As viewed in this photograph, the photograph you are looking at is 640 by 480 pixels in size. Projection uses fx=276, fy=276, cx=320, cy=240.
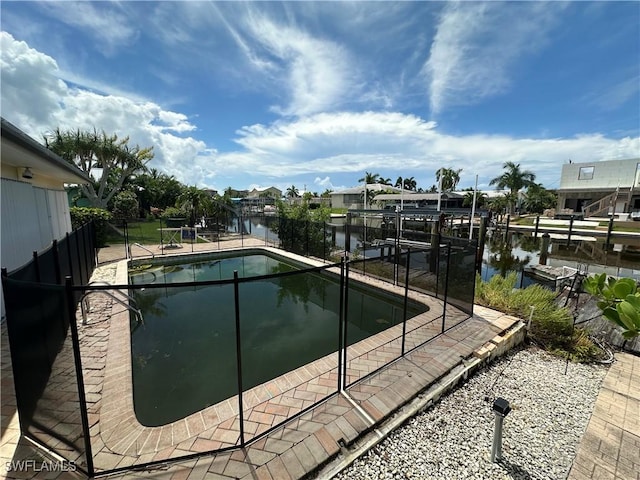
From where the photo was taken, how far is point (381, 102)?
11.4 meters

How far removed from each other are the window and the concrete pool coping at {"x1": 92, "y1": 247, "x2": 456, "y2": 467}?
134ft

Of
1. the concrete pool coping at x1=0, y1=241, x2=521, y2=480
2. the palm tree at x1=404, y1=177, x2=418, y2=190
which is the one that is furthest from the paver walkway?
the palm tree at x1=404, y1=177, x2=418, y2=190

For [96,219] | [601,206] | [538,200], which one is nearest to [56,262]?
[96,219]

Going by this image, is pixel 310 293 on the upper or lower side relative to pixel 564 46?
lower

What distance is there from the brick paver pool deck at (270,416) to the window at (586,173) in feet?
127

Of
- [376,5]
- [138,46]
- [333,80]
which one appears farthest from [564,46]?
[138,46]

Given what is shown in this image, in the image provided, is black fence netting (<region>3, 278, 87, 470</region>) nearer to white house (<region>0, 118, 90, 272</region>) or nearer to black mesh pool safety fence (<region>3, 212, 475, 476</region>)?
black mesh pool safety fence (<region>3, 212, 475, 476</region>)

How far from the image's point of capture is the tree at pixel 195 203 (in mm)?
20453

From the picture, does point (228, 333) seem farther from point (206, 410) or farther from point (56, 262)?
point (56, 262)

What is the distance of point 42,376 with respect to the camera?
2.29 m

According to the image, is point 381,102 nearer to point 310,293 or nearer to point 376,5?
point 376,5

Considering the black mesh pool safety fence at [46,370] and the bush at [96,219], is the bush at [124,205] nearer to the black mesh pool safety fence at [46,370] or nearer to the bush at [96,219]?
the bush at [96,219]

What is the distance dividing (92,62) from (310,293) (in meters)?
9.30

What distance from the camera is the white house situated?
11.3 ft
